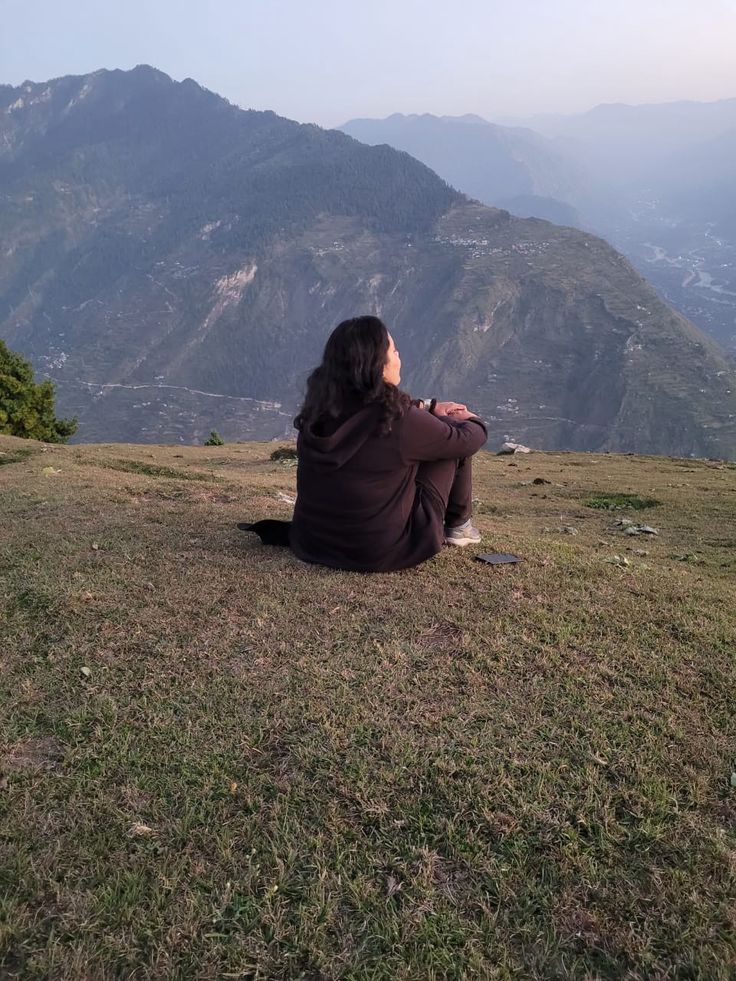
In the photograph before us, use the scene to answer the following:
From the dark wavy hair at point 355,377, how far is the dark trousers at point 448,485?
37.2 inches

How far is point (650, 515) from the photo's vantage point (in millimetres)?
16094

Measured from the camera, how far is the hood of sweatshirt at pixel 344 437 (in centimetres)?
660

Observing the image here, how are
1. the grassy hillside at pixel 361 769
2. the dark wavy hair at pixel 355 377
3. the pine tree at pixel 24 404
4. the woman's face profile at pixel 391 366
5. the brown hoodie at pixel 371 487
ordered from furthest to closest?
the pine tree at pixel 24 404, the brown hoodie at pixel 371 487, the woman's face profile at pixel 391 366, the dark wavy hair at pixel 355 377, the grassy hillside at pixel 361 769

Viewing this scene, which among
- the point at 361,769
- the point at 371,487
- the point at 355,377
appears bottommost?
the point at 361,769

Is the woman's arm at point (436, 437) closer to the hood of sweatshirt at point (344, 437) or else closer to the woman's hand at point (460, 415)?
the woman's hand at point (460, 415)

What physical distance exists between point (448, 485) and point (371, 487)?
3.73 feet

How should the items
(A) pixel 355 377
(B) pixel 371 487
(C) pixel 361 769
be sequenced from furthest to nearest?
(B) pixel 371 487, (A) pixel 355 377, (C) pixel 361 769

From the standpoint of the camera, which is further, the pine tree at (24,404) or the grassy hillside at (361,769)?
the pine tree at (24,404)

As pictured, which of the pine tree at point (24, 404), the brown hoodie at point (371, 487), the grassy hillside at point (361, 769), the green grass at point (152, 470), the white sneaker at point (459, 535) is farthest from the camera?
the pine tree at point (24, 404)

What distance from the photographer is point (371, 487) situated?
6.85 m

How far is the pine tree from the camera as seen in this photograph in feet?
129

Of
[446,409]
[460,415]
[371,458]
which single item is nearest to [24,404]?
[446,409]

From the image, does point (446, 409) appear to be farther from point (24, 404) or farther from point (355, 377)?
point (24, 404)

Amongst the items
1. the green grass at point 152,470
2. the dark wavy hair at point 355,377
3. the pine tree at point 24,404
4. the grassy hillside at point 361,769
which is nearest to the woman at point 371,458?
the dark wavy hair at point 355,377
